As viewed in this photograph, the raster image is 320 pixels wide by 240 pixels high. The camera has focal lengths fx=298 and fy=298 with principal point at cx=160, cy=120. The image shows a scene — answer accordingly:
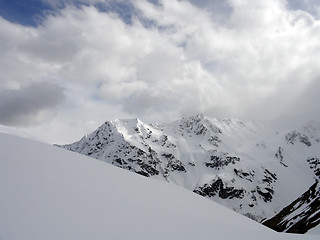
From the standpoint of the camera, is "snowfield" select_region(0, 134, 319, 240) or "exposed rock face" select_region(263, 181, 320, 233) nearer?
"snowfield" select_region(0, 134, 319, 240)

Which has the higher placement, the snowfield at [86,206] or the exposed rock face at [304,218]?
the snowfield at [86,206]

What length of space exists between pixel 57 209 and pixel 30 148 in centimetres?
411

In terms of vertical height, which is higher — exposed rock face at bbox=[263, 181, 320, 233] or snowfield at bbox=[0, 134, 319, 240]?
snowfield at bbox=[0, 134, 319, 240]

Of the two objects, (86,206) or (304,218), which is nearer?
(86,206)

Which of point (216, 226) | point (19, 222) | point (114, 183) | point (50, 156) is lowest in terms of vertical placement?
point (216, 226)

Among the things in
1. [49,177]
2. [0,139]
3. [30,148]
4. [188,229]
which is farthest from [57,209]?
[0,139]

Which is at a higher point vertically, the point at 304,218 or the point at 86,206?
the point at 86,206

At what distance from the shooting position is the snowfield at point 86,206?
591cm

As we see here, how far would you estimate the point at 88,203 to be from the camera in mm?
7082

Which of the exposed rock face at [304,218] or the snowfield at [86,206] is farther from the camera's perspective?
the exposed rock face at [304,218]

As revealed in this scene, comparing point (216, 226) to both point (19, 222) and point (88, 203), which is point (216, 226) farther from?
point (19, 222)

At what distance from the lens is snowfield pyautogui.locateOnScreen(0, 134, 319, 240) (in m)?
5.91

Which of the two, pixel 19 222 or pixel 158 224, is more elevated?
pixel 19 222

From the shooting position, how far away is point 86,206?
22.7ft
